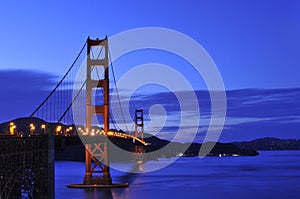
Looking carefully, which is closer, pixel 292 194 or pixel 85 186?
pixel 85 186

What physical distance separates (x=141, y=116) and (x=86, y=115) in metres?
74.7

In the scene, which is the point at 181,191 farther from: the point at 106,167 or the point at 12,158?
the point at 12,158

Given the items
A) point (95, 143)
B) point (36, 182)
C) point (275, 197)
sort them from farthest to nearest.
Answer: point (275, 197) < point (95, 143) < point (36, 182)

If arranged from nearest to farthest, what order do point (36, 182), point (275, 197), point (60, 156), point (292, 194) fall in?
point (36, 182) → point (275, 197) → point (292, 194) → point (60, 156)

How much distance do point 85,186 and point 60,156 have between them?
133356 mm

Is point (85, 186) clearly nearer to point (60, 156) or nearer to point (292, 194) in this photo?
point (292, 194)

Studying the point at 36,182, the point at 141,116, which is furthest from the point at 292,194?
the point at 141,116

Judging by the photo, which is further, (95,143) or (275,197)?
(275,197)

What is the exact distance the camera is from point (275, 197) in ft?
142

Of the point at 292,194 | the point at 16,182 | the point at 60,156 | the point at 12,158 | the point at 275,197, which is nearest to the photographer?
the point at 12,158

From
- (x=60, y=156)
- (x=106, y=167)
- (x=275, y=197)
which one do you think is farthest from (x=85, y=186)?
(x=60, y=156)

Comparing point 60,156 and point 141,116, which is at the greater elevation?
point 141,116

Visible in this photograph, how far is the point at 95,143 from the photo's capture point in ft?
133

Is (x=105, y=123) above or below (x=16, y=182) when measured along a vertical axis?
above
